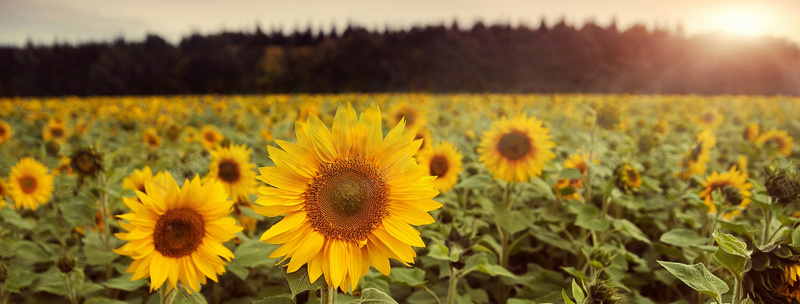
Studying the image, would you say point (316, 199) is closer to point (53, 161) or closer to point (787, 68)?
point (53, 161)

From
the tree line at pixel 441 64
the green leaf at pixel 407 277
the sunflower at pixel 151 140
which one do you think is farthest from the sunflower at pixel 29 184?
the tree line at pixel 441 64

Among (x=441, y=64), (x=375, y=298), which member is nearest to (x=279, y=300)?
(x=375, y=298)

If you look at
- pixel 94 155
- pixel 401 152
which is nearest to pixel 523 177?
pixel 401 152

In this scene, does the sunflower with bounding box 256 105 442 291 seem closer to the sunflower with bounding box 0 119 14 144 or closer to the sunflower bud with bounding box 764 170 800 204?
the sunflower bud with bounding box 764 170 800 204

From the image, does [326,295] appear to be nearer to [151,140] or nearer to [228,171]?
[228,171]

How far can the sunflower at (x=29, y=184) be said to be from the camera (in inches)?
110

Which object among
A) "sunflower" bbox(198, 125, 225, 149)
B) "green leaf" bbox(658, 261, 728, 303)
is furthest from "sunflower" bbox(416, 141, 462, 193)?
"sunflower" bbox(198, 125, 225, 149)

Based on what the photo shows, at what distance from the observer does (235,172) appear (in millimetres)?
2551

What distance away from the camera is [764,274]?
1.11m

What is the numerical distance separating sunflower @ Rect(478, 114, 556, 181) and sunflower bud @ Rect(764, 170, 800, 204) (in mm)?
1106

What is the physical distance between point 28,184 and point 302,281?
2.90 meters

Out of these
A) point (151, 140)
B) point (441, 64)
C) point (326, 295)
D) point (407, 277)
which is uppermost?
point (441, 64)

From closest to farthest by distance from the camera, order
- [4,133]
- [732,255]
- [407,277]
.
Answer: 1. [732,255]
2. [407,277]
3. [4,133]

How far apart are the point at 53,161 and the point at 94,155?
238 centimetres
